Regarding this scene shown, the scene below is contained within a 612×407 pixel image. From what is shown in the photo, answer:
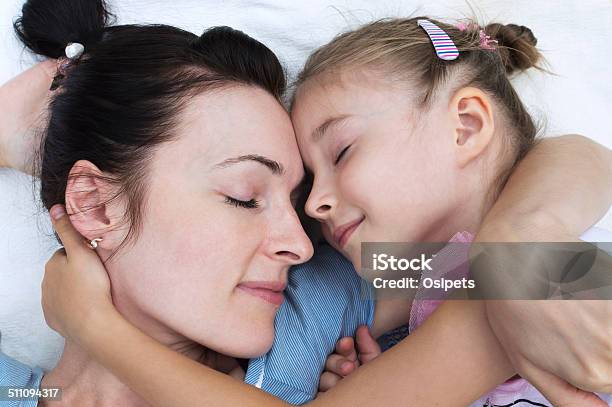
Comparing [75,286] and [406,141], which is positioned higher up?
[406,141]

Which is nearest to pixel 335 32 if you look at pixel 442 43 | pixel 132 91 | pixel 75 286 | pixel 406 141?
pixel 442 43

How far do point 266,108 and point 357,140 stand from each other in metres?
0.17

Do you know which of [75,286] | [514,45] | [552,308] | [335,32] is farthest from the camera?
[335,32]

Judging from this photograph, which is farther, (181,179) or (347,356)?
(347,356)

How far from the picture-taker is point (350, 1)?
164 cm

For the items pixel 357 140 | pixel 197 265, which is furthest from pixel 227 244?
pixel 357 140

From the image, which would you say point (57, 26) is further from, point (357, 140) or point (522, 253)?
point (522, 253)

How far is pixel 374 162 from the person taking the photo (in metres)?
1.21

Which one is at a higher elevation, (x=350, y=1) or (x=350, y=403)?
(x=350, y=1)

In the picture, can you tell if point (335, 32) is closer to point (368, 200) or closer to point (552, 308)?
point (368, 200)

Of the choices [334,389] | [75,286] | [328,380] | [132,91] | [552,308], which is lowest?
[328,380]

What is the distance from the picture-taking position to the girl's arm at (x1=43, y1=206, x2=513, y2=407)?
1067 mm

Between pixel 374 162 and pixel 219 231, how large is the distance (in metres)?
0.30

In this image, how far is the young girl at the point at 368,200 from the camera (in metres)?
1.11
